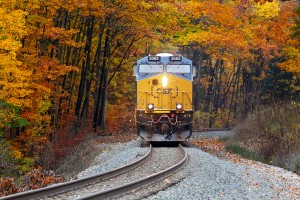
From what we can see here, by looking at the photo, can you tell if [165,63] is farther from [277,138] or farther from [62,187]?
[62,187]

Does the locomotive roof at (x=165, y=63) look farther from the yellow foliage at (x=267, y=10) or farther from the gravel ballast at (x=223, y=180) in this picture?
the yellow foliage at (x=267, y=10)

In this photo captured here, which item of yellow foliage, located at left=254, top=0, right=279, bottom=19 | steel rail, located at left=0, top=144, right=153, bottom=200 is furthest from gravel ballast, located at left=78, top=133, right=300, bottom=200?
yellow foliage, located at left=254, top=0, right=279, bottom=19

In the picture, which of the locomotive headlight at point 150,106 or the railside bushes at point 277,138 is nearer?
the railside bushes at point 277,138

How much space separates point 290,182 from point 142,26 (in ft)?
54.9

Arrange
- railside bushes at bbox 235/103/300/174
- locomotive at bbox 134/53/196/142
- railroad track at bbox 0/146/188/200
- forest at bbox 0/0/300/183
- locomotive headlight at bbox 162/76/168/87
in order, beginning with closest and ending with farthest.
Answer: railroad track at bbox 0/146/188/200 < railside bushes at bbox 235/103/300/174 < locomotive at bbox 134/53/196/142 < locomotive headlight at bbox 162/76/168/87 < forest at bbox 0/0/300/183

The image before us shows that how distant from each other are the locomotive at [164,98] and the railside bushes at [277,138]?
12.2ft

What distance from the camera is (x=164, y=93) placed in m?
19.5

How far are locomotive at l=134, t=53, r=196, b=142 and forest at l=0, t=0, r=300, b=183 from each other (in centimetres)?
417

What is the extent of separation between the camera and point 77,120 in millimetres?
28938

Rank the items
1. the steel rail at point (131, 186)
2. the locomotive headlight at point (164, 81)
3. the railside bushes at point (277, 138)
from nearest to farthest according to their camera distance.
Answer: the steel rail at point (131, 186)
the railside bushes at point (277, 138)
the locomotive headlight at point (164, 81)

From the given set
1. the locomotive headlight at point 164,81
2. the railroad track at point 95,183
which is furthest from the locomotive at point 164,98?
the railroad track at point 95,183

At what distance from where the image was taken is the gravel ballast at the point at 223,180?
10.0 meters

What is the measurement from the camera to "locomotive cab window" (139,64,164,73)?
64.7ft

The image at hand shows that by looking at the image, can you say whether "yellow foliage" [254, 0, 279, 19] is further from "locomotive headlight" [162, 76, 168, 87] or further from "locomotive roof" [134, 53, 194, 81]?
"locomotive headlight" [162, 76, 168, 87]
